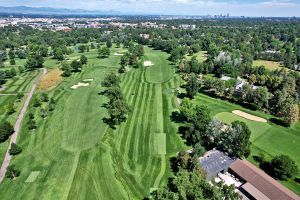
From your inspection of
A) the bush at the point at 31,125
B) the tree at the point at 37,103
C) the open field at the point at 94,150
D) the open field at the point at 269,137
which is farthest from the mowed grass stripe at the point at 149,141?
the tree at the point at 37,103

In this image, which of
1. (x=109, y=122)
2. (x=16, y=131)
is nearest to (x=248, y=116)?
(x=109, y=122)

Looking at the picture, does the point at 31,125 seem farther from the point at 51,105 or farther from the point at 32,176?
the point at 32,176

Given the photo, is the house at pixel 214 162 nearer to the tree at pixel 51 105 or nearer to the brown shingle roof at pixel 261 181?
the brown shingle roof at pixel 261 181

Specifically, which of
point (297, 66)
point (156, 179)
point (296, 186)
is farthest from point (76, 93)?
point (297, 66)

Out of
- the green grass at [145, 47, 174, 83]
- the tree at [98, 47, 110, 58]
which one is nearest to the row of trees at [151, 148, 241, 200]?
the green grass at [145, 47, 174, 83]

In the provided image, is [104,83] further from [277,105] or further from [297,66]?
Answer: [297,66]
